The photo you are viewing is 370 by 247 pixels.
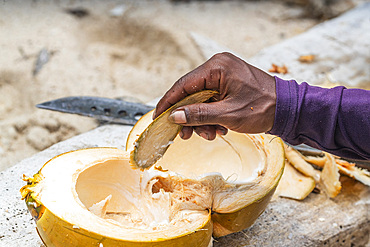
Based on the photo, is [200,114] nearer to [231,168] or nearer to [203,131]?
[203,131]

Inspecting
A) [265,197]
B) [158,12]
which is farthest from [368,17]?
[265,197]

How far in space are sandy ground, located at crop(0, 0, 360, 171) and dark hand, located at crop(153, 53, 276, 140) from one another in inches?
53.8

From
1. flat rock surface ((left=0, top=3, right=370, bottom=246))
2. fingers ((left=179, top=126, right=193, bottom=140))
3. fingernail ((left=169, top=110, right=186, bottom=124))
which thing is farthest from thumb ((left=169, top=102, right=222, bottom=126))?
flat rock surface ((left=0, top=3, right=370, bottom=246))

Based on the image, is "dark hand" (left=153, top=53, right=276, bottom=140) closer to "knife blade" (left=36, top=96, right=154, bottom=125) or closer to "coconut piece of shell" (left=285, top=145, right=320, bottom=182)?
Answer: "coconut piece of shell" (left=285, top=145, right=320, bottom=182)

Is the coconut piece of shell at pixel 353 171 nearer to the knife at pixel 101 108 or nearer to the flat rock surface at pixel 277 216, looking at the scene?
the flat rock surface at pixel 277 216

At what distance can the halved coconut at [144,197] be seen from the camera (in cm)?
111

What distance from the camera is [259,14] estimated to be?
445 cm

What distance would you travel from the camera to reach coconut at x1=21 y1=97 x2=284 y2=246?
3.66ft

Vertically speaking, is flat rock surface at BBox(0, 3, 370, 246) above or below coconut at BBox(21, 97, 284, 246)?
below

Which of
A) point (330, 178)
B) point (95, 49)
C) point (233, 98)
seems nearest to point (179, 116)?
point (233, 98)

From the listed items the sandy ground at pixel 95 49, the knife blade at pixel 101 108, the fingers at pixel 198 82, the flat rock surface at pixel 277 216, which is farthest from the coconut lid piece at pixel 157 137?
the sandy ground at pixel 95 49

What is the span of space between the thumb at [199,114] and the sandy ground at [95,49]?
53.1 inches

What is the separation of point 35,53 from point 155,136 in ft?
6.97

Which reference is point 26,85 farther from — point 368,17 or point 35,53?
point 368,17
